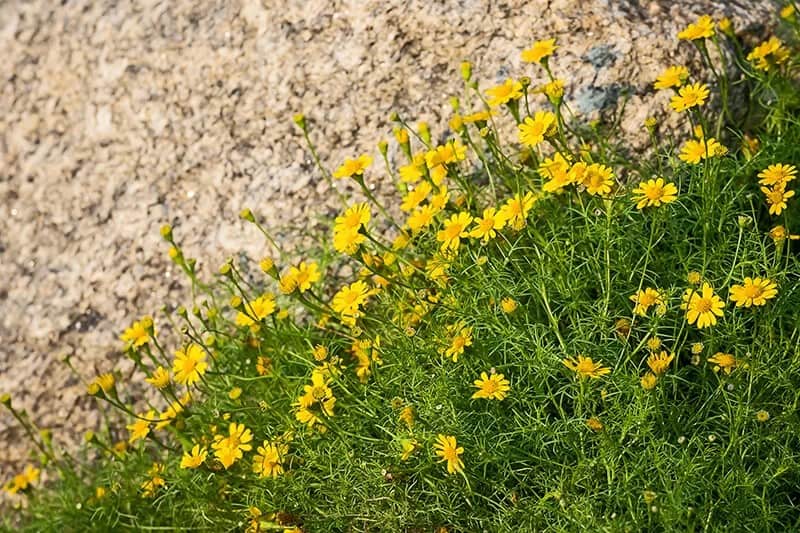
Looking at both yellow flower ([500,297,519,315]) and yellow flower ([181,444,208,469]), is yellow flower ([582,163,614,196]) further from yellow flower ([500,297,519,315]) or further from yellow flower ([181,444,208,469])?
yellow flower ([181,444,208,469])

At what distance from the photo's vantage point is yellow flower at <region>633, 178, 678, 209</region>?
2.53 m

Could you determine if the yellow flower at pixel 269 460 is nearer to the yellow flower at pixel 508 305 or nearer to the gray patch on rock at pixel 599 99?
the yellow flower at pixel 508 305

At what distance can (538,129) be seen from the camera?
278cm

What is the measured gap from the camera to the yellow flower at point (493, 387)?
7.93ft

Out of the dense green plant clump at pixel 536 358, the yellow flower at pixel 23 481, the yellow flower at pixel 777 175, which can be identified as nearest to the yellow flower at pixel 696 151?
the dense green plant clump at pixel 536 358

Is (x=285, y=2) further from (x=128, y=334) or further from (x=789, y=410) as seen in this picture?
(x=789, y=410)

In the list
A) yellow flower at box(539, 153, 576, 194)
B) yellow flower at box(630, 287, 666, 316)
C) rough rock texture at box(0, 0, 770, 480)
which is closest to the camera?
yellow flower at box(630, 287, 666, 316)

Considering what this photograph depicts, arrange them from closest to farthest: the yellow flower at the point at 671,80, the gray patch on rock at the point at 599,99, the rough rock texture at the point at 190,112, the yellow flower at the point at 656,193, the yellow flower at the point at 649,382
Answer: the yellow flower at the point at 649,382 < the yellow flower at the point at 656,193 < the yellow flower at the point at 671,80 < the gray patch on rock at the point at 599,99 < the rough rock texture at the point at 190,112

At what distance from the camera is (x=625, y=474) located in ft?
7.49

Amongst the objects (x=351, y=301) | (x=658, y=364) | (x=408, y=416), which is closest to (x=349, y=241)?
(x=351, y=301)

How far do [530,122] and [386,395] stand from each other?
2.71 feet

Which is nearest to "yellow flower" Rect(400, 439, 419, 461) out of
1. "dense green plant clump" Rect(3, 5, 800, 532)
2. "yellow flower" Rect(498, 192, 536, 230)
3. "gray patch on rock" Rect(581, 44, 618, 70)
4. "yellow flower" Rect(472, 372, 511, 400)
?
"dense green plant clump" Rect(3, 5, 800, 532)

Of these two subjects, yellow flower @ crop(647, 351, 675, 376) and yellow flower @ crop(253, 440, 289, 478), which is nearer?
yellow flower @ crop(647, 351, 675, 376)

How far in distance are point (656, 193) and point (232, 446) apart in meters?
1.23
